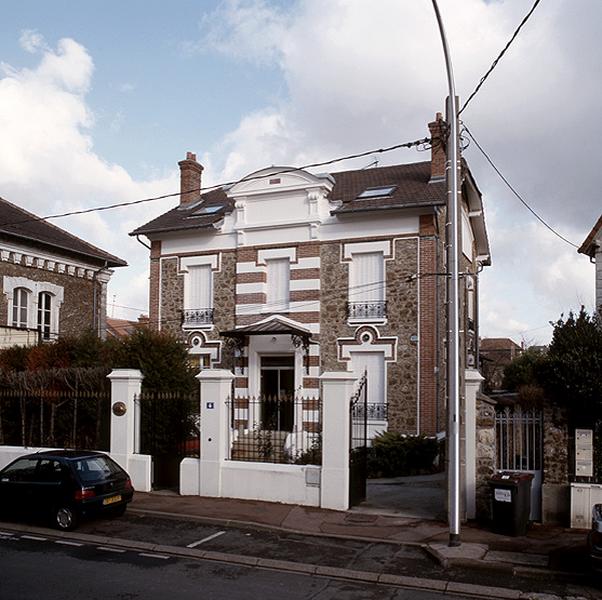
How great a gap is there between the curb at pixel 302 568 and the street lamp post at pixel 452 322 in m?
1.52

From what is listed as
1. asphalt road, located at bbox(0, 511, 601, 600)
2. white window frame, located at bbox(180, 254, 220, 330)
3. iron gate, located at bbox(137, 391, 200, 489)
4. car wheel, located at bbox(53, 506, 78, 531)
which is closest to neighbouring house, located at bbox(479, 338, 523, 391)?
white window frame, located at bbox(180, 254, 220, 330)

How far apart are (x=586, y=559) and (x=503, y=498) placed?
167 centimetres

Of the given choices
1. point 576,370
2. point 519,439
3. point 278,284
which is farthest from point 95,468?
point 278,284

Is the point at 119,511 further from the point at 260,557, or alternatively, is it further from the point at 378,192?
the point at 378,192

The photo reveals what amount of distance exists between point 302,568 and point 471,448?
3.93 meters

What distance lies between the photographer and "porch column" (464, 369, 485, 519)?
39.7 ft

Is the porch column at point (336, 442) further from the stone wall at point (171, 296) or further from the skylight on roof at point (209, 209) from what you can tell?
the skylight on roof at point (209, 209)

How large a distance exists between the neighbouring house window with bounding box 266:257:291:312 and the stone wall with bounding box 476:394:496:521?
39.5ft

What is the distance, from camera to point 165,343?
1656 cm

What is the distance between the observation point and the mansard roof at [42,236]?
78.1 ft

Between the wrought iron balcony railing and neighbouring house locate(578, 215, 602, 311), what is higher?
neighbouring house locate(578, 215, 602, 311)

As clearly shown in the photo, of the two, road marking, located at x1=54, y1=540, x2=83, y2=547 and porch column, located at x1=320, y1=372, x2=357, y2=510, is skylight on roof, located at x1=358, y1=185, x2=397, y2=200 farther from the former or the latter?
road marking, located at x1=54, y1=540, x2=83, y2=547

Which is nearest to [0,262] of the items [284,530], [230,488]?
[230,488]

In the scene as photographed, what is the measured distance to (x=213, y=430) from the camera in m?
14.4
